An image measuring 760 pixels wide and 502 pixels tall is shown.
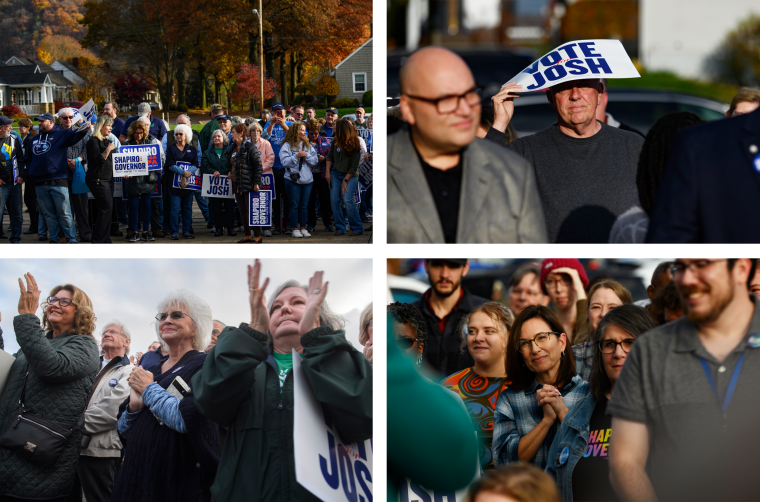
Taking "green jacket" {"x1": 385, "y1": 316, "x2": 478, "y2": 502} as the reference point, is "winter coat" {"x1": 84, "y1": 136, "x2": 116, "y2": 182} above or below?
above

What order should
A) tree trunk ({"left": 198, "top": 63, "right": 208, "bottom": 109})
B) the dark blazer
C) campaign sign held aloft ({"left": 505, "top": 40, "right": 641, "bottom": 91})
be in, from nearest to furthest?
the dark blazer, campaign sign held aloft ({"left": 505, "top": 40, "right": 641, "bottom": 91}), tree trunk ({"left": 198, "top": 63, "right": 208, "bottom": 109})

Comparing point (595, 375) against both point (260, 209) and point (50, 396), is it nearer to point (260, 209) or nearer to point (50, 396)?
point (260, 209)

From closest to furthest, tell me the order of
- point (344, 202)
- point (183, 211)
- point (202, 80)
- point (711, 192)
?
point (711, 192) → point (202, 80) → point (344, 202) → point (183, 211)

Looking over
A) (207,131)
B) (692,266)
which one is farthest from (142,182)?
(692,266)

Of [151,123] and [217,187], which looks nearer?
[151,123]

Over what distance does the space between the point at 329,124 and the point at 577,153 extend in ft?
4.20

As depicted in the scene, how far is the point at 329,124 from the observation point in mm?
3482

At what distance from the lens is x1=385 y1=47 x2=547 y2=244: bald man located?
2.88m

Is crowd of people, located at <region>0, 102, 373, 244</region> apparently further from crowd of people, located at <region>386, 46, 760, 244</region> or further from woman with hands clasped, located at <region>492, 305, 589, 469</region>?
woman with hands clasped, located at <region>492, 305, 589, 469</region>

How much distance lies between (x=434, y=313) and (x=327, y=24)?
1.50 metres

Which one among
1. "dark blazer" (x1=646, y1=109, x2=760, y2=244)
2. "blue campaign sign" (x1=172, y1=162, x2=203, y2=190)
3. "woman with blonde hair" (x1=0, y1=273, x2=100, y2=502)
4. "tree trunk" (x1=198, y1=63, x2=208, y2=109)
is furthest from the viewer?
"blue campaign sign" (x1=172, y1=162, x2=203, y2=190)

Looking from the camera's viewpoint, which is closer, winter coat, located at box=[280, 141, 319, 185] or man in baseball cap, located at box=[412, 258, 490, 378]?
man in baseball cap, located at box=[412, 258, 490, 378]

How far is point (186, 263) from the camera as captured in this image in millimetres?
3107

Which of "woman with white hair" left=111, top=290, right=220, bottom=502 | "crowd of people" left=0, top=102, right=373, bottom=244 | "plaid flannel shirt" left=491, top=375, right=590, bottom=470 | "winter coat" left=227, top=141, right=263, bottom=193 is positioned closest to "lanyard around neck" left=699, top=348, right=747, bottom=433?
"plaid flannel shirt" left=491, top=375, right=590, bottom=470
